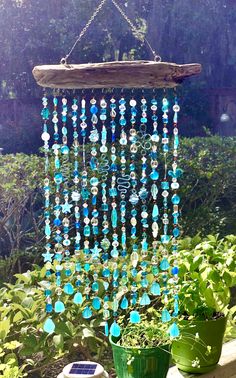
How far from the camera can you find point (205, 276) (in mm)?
2268

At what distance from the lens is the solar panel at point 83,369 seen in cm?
197

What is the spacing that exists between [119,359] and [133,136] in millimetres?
800

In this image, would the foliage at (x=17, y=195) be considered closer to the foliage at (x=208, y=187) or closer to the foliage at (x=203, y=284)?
the foliage at (x=208, y=187)

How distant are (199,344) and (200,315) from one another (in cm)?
11

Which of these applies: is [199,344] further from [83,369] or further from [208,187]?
[208,187]

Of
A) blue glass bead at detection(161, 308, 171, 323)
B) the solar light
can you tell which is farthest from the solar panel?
blue glass bead at detection(161, 308, 171, 323)

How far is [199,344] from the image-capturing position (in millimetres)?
2230

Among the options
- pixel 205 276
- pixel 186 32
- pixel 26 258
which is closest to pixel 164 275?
pixel 205 276

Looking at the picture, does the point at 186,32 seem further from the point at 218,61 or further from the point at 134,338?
the point at 134,338

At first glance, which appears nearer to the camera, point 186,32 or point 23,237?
point 23,237

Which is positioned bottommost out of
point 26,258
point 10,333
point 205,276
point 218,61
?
point 26,258

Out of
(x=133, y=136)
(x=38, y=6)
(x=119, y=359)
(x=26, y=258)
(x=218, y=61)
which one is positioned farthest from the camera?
(x=218, y=61)

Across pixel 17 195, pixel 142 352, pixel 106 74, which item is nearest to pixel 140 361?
pixel 142 352

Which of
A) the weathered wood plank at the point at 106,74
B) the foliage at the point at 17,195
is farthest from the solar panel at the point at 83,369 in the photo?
the foliage at the point at 17,195
